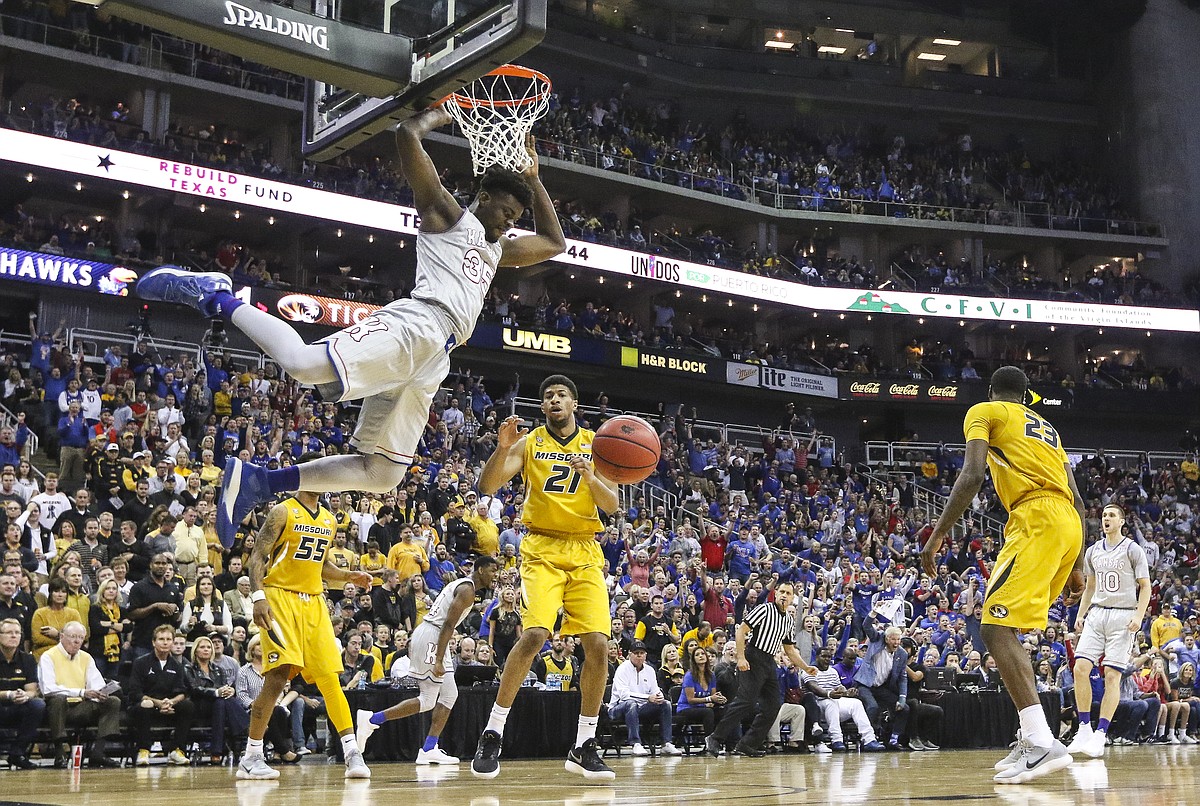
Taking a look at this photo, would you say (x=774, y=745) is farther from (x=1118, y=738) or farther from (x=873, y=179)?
(x=873, y=179)

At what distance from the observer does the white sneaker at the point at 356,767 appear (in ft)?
25.5

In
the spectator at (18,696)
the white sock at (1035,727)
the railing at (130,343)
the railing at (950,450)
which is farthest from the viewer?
the railing at (950,450)

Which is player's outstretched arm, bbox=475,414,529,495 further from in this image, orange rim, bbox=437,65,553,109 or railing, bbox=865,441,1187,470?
railing, bbox=865,441,1187,470

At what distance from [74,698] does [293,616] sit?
10.8 ft

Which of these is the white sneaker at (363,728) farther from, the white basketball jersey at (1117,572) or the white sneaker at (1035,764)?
the white basketball jersey at (1117,572)

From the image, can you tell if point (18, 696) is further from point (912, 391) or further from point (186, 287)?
point (912, 391)

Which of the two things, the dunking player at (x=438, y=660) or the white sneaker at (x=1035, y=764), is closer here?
the white sneaker at (x=1035, y=764)

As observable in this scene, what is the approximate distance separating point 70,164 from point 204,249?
216 inches

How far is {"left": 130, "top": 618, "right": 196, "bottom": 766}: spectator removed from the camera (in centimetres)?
1066

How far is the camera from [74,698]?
10.5 meters

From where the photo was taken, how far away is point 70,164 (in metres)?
25.6

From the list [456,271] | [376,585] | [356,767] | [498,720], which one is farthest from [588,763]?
[376,585]

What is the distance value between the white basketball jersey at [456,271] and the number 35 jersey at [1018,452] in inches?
118

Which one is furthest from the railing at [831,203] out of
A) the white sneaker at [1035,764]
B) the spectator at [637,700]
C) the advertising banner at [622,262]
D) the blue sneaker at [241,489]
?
the white sneaker at [1035,764]
